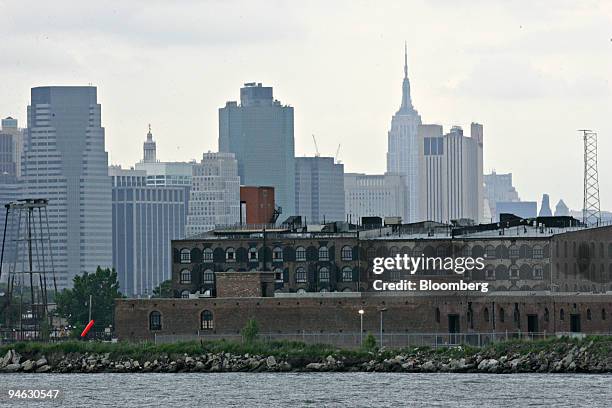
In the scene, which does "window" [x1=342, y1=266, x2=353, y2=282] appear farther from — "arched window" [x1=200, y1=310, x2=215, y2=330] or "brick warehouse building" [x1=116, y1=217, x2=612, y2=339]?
"arched window" [x1=200, y1=310, x2=215, y2=330]

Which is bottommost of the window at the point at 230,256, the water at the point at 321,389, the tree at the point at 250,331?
the water at the point at 321,389

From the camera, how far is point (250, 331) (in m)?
164

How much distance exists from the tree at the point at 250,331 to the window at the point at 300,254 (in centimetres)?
2454

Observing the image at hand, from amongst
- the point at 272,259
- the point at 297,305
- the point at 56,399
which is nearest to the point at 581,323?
the point at 297,305

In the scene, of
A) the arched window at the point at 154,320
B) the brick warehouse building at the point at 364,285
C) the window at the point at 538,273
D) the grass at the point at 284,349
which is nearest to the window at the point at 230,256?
the brick warehouse building at the point at 364,285

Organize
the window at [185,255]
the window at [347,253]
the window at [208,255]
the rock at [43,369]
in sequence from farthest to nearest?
the window at [185,255] < the window at [208,255] < the window at [347,253] < the rock at [43,369]

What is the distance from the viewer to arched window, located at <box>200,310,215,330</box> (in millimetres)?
171375

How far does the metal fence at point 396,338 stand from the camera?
16338cm

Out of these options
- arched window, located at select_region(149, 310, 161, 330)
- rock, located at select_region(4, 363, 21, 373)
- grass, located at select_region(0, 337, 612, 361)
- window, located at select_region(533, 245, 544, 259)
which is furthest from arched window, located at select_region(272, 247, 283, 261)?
rock, located at select_region(4, 363, 21, 373)

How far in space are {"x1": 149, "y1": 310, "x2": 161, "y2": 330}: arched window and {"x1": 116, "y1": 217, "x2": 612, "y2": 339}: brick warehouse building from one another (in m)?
0.08

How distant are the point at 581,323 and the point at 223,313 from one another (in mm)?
29244

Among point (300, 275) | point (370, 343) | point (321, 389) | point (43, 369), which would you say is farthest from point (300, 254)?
point (321, 389)

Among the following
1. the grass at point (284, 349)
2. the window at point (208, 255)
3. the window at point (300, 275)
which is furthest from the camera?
the window at point (208, 255)

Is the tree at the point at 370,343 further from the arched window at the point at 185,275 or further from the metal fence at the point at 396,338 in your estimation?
the arched window at the point at 185,275
